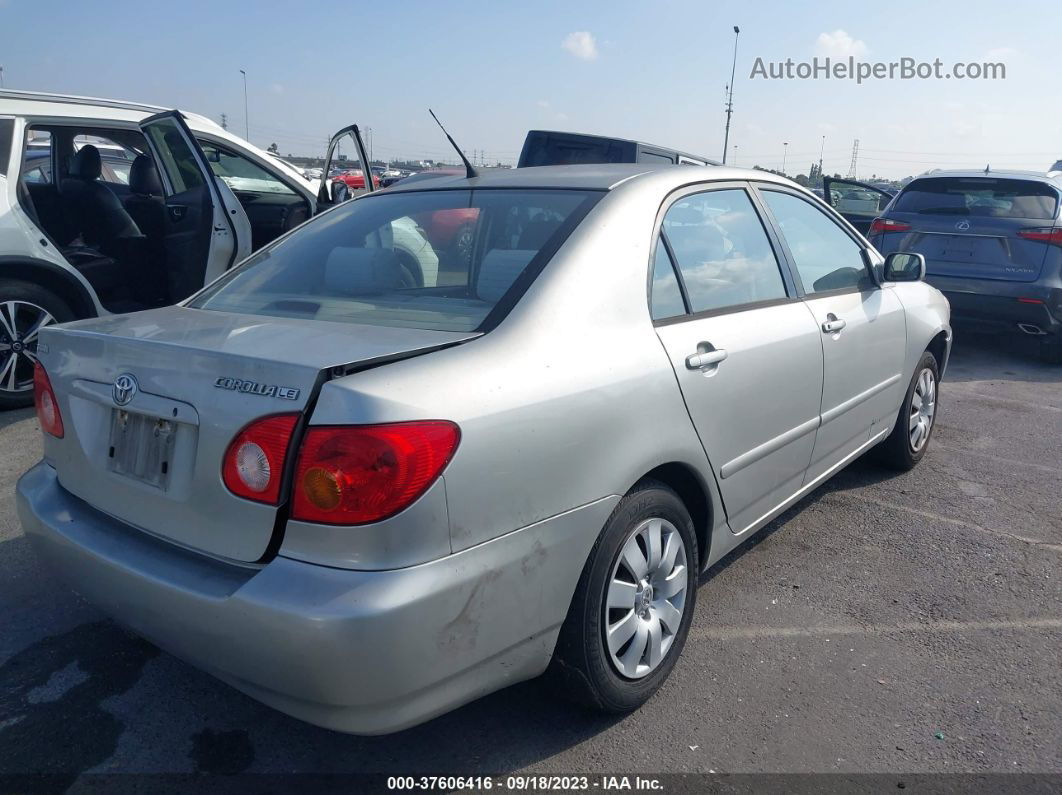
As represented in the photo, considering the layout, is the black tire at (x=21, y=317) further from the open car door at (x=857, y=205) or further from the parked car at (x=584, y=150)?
the open car door at (x=857, y=205)

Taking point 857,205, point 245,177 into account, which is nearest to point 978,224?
point 857,205

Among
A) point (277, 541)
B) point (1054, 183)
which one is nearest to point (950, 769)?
point (277, 541)

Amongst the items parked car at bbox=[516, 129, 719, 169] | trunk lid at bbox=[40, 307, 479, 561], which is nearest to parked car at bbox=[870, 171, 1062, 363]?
parked car at bbox=[516, 129, 719, 169]

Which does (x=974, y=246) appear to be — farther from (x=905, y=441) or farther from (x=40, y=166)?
(x=40, y=166)

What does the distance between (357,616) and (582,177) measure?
1.79 m

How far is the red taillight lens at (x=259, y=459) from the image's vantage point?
197 centimetres

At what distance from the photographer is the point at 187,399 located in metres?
2.12

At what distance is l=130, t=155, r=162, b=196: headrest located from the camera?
661 cm

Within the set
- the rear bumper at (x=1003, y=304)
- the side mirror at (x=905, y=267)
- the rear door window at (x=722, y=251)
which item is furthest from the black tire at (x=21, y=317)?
the rear bumper at (x=1003, y=304)

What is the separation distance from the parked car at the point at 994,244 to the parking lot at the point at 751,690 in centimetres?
400

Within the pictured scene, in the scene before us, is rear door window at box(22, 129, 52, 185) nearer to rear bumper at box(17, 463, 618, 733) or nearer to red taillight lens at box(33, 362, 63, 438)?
red taillight lens at box(33, 362, 63, 438)

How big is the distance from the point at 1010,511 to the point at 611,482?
9.88ft

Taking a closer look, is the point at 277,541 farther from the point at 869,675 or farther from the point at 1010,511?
the point at 1010,511

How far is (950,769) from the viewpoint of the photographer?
8.10 ft
